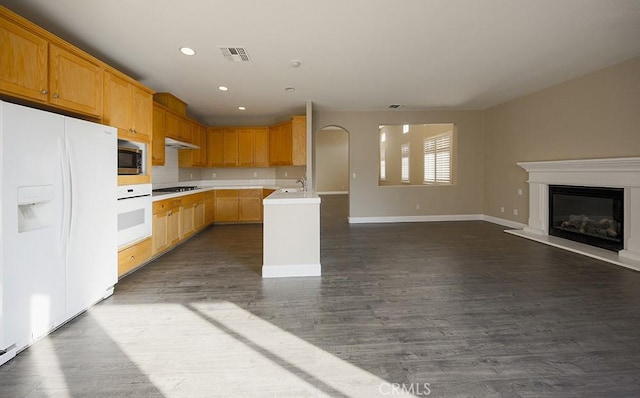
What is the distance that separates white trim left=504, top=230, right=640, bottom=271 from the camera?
369 cm

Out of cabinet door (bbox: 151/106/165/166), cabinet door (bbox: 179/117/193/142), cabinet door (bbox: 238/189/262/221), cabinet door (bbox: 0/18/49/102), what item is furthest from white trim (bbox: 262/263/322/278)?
cabinet door (bbox: 238/189/262/221)

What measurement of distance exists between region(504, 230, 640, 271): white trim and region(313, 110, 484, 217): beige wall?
1.86 metres

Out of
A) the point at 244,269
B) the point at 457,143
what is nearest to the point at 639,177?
the point at 457,143

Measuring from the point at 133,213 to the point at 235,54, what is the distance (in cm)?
224

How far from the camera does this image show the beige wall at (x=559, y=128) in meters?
4.02

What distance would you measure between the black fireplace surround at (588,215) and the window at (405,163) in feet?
20.4

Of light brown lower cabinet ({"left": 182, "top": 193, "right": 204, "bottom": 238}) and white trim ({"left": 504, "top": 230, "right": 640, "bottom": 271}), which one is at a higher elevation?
light brown lower cabinet ({"left": 182, "top": 193, "right": 204, "bottom": 238})

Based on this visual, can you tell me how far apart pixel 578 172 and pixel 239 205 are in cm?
633

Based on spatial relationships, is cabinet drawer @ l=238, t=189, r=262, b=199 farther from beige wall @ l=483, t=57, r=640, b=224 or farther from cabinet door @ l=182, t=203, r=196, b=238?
beige wall @ l=483, t=57, r=640, b=224

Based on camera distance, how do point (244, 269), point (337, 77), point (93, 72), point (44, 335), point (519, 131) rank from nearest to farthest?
point (44, 335)
point (93, 72)
point (244, 269)
point (337, 77)
point (519, 131)

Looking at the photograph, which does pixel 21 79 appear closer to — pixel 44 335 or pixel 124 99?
pixel 124 99

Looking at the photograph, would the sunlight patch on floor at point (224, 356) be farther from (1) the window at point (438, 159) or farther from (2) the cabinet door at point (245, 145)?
(1) the window at point (438, 159)

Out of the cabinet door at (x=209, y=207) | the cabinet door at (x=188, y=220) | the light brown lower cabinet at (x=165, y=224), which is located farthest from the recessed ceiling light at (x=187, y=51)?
the cabinet door at (x=209, y=207)

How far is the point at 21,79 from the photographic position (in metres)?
2.13
